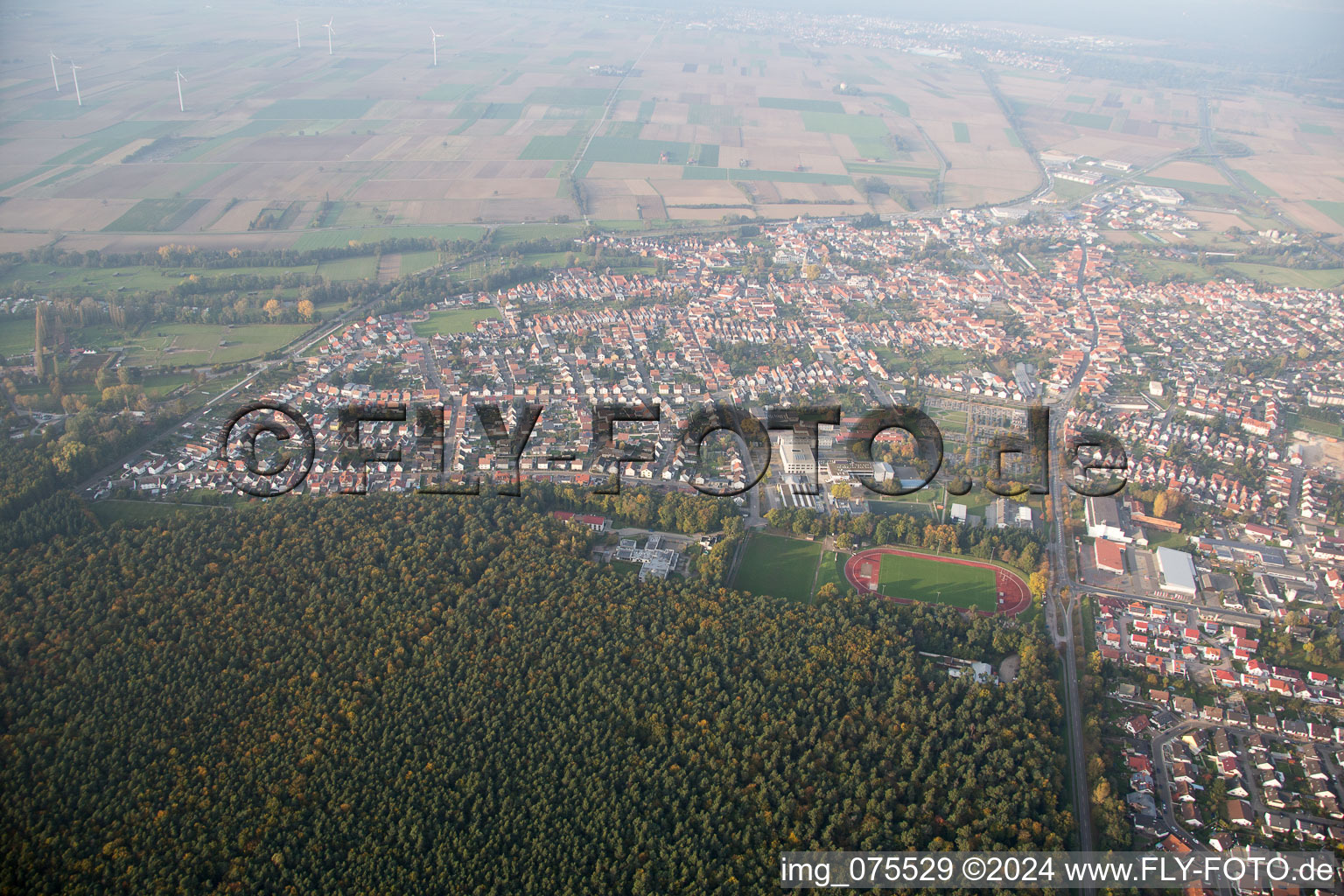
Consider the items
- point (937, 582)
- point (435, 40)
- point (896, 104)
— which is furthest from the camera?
point (435, 40)

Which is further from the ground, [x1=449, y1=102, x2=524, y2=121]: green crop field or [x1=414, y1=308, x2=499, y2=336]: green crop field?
[x1=449, y1=102, x2=524, y2=121]: green crop field

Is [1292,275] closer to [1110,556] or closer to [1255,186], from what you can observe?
[1255,186]

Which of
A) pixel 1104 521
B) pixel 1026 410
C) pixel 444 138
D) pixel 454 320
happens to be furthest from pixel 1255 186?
pixel 444 138

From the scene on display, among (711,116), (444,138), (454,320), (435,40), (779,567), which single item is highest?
(435,40)

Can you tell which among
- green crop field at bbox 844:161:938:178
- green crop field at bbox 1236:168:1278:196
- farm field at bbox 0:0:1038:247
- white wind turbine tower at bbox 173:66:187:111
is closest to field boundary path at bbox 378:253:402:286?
farm field at bbox 0:0:1038:247

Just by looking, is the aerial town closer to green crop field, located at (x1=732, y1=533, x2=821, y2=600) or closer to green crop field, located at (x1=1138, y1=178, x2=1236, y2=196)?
green crop field, located at (x1=732, y1=533, x2=821, y2=600)

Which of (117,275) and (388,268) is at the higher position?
(117,275)

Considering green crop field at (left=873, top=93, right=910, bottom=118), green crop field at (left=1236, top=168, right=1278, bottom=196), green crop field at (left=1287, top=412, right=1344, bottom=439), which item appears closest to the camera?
green crop field at (left=1287, top=412, right=1344, bottom=439)
